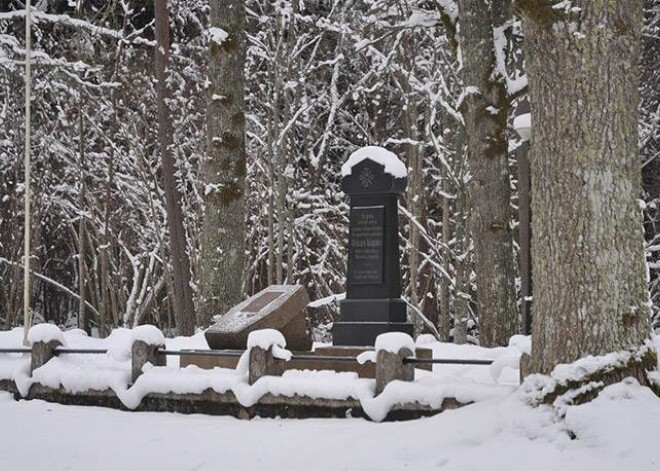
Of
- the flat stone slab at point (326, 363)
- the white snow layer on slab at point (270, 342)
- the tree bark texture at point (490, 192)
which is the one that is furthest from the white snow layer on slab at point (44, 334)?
the tree bark texture at point (490, 192)

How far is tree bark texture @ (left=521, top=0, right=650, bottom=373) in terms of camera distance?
7.68 metres

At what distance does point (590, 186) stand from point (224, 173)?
26.4 ft

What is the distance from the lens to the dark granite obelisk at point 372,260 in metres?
12.5

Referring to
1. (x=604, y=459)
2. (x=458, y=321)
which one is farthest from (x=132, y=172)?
(x=604, y=459)

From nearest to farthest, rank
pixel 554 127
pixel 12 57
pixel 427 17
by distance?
pixel 554 127, pixel 427 17, pixel 12 57

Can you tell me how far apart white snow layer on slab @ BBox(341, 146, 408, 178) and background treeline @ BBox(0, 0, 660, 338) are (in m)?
8.63

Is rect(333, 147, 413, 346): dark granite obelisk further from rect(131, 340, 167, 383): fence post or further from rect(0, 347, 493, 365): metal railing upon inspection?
rect(131, 340, 167, 383): fence post

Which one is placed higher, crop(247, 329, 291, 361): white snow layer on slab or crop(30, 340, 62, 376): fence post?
crop(247, 329, 291, 361): white snow layer on slab

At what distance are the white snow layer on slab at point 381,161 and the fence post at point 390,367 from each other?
3.89m

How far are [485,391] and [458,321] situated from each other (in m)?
10.5

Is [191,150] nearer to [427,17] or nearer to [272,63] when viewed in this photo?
[272,63]

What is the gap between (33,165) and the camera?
85.0 feet

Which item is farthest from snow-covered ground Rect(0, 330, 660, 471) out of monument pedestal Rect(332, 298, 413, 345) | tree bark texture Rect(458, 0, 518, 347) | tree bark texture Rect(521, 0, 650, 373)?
tree bark texture Rect(458, 0, 518, 347)

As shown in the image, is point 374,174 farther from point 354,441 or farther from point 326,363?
point 354,441
